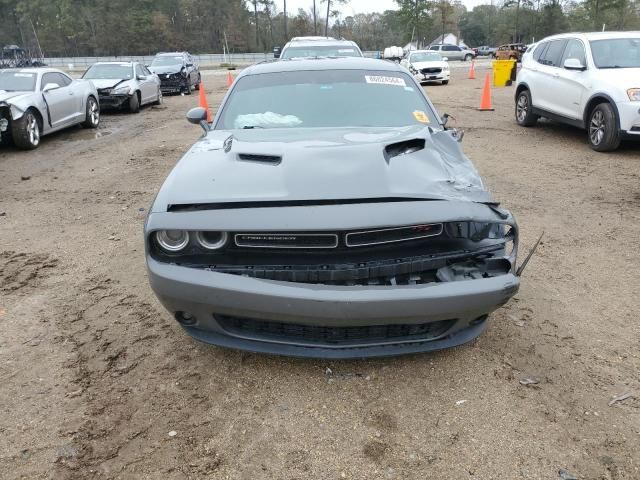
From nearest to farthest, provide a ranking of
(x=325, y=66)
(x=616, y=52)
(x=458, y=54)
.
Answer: (x=325, y=66), (x=616, y=52), (x=458, y=54)

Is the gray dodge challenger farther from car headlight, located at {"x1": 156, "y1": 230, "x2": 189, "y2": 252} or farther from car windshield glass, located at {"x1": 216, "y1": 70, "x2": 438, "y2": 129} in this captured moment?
car windshield glass, located at {"x1": 216, "y1": 70, "x2": 438, "y2": 129}

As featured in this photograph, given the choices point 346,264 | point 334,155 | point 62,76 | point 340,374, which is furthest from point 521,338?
point 62,76

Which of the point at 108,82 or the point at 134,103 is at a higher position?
the point at 108,82

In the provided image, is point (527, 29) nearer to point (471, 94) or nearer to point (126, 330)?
point (471, 94)

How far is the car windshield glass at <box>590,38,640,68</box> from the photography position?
8.32 metres

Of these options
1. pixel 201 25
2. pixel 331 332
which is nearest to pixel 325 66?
pixel 331 332

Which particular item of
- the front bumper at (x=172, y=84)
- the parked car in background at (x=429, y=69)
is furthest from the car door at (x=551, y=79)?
the front bumper at (x=172, y=84)

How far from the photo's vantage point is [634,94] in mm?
7602

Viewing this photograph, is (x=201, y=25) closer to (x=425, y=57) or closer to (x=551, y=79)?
(x=425, y=57)

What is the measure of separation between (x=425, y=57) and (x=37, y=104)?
628 inches

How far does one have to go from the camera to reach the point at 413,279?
258 cm

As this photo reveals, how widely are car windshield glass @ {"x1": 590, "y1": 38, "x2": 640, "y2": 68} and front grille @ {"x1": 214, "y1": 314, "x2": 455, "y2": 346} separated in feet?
24.9

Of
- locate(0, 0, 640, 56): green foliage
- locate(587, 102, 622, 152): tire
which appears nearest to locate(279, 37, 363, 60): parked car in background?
locate(587, 102, 622, 152): tire

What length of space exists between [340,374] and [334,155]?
47.0 inches
